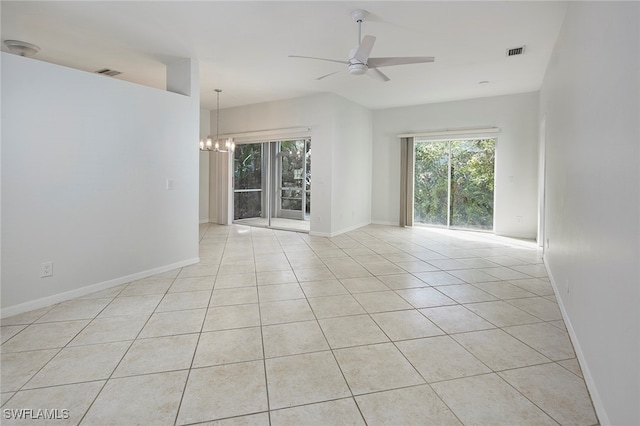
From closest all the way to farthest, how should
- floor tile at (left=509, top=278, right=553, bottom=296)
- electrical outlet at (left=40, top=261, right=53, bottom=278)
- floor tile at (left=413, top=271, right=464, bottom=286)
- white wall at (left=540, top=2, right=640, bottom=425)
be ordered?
white wall at (left=540, top=2, right=640, bottom=425)
electrical outlet at (left=40, top=261, right=53, bottom=278)
floor tile at (left=509, top=278, right=553, bottom=296)
floor tile at (left=413, top=271, right=464, bottom=286)

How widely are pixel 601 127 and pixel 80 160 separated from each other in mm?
4213

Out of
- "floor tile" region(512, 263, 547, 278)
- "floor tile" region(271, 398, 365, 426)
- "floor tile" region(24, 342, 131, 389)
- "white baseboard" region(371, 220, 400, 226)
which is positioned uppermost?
"white baseboard" region(371, 220, 400, 226)

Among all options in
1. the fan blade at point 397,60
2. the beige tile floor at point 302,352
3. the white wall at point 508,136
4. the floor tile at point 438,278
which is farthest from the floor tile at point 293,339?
the white wall at point 508,136

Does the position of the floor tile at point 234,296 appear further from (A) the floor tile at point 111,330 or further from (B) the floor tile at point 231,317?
(A) the floor tile at point 111,330

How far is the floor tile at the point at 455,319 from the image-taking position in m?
2.67

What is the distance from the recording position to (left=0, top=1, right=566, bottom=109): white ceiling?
10.4ft

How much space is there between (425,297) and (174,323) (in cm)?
237

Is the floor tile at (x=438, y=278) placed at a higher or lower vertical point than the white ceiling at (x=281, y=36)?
lower

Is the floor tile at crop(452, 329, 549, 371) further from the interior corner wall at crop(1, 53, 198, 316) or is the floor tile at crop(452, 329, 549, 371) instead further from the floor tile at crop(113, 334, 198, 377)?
the interior corner wall at crop(1, 53, 198, 316)

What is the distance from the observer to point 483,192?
7168 millimetres

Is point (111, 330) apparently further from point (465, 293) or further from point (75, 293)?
point (465, 293)

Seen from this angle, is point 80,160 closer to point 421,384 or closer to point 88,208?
point 88,208

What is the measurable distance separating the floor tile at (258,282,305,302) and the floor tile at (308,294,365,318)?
222 millimetres

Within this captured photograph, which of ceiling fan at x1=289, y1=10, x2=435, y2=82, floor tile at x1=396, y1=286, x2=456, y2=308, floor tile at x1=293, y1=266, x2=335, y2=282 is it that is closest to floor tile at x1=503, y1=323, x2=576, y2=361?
floor tile at x1=396, y1=286, x2=456, y2=308
